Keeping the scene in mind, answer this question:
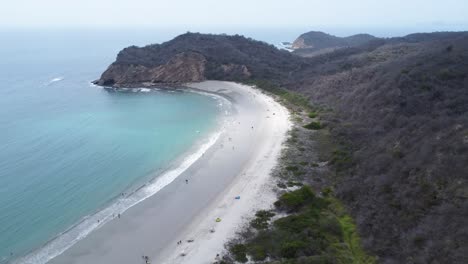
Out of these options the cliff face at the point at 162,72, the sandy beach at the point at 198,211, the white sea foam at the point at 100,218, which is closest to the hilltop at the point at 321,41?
the cliff face at the point at 162,72

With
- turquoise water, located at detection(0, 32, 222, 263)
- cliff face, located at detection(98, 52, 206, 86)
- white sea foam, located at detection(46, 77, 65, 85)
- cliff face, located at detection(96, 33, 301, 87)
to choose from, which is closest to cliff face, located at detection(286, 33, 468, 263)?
turquoise water, located at detection(0, 32, 222, 263)

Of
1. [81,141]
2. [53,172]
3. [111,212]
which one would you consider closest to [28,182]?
[53,172]

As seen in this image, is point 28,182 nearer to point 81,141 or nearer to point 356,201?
point 81,141

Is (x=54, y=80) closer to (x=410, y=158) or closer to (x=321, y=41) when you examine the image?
(x=410, y=158)

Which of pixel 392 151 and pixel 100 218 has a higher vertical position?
pixel 392 151

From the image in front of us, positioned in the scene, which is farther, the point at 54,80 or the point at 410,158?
the point at 54,80

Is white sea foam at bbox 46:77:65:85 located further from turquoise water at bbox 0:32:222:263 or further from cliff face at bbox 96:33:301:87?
cliff face at bbox 96:33:301:87

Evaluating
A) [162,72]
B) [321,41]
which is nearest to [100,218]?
[162,72]
